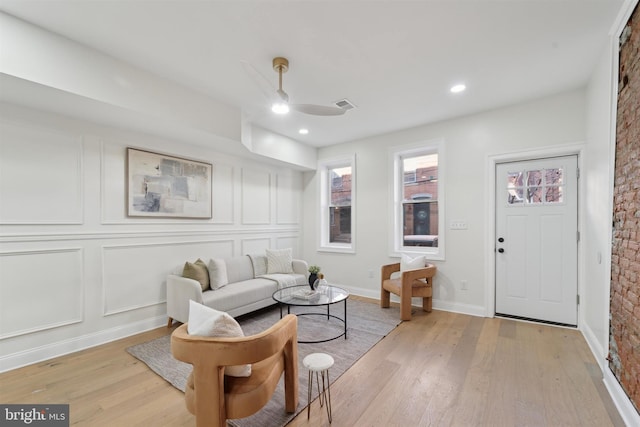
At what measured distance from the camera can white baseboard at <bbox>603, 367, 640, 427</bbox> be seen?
5.66ft

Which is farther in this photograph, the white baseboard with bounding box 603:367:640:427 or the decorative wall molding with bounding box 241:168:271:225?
the decorative wall molding with bounding box 241:168:271:225

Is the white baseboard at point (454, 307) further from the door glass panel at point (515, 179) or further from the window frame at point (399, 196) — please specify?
the door glass panel at point (515, 179)

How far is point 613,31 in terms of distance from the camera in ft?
7.08

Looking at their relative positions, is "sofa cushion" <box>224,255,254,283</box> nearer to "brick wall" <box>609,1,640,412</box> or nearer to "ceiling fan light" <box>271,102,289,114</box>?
"ceiling fan light" <box>271,102,289,114</box>

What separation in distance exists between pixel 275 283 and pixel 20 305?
8.29 feet

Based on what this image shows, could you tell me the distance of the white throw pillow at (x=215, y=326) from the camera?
5.07 feet

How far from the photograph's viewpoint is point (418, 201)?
4.47m

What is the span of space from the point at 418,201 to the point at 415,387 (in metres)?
2.88

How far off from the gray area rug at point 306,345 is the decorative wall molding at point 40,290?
74cm

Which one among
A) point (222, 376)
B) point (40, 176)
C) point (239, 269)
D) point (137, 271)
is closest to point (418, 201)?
point (239, 269)

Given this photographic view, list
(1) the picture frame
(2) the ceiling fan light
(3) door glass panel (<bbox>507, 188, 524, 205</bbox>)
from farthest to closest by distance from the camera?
1. (3) door glass panel (<bbox>507, 188, 524, 205</bbox>)
2. (1) the picture frame
3. (2) the ceiling fan light

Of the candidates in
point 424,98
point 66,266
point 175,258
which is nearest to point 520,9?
point 424,98

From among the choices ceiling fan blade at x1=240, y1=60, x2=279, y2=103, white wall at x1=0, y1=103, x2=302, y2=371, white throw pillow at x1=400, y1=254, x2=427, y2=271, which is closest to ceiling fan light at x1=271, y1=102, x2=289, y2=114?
ceiling fan blade at x1=240, y1=60, x2=279, y2=103

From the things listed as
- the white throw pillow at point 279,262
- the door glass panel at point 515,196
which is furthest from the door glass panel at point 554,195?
the white throw pillow at point 279,262
